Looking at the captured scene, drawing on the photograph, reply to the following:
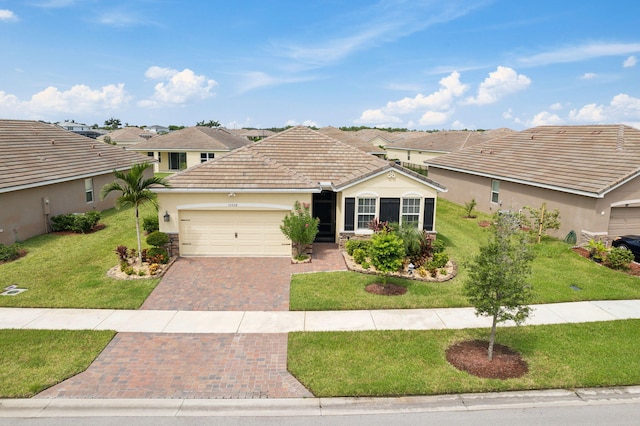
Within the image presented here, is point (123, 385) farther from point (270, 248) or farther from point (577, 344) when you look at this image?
point (577, 344)

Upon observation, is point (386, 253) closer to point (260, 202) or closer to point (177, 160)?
point (260, 202)

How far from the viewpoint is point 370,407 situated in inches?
332

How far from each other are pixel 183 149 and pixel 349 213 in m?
31.2

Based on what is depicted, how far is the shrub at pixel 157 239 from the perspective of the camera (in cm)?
1645

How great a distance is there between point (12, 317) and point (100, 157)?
61.0 ft

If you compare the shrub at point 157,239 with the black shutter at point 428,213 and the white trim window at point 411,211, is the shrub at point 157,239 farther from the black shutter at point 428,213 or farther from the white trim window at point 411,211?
the black shutter at point 428,213

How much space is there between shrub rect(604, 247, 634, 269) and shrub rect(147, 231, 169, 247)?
17.5 m

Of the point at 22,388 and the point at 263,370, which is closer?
the point at 22,388

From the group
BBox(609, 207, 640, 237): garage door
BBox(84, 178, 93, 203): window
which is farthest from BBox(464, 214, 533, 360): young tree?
BBox(84, 178, 93, 203): window

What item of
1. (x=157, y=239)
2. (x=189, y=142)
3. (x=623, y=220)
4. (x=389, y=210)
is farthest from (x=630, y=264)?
(x=189, y=142)

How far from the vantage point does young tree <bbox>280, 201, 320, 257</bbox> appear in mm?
16828

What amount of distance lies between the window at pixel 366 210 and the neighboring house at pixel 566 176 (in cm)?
942

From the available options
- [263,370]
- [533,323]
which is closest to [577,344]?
[533,323]

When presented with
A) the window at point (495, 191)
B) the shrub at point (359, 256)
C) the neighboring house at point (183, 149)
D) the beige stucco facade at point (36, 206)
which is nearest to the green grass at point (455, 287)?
the shrub at point (359, 256)
